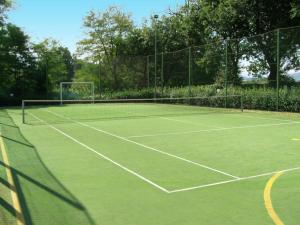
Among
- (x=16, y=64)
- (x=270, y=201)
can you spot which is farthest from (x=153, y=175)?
(x=16, y=64)

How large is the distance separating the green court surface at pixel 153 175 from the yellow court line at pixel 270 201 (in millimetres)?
65

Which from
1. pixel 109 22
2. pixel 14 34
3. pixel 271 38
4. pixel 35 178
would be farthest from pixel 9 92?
pixel 35 178

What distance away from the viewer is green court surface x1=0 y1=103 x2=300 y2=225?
18.9 ft

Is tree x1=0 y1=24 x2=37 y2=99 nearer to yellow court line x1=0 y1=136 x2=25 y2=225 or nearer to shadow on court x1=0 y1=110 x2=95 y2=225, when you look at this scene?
shadow on court x1=0 y1=110 x2=95 y2=225

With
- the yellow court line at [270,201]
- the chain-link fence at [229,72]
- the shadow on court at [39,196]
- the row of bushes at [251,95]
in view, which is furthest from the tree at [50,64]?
the yellow court line at [270,201]

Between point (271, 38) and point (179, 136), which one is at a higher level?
point (271, 38)

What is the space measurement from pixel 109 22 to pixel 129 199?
44220 mm

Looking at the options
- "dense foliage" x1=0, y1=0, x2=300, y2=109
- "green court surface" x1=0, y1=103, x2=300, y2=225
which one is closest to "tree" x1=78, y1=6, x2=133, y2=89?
"dense foliage" x1=0, y1=0, x2=300, y2=109

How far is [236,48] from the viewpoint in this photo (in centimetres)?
2667

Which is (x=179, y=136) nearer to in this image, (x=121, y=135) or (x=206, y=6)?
(x=121, y=135)

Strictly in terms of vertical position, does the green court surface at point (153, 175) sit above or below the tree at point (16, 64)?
below

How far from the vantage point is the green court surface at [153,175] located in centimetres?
576

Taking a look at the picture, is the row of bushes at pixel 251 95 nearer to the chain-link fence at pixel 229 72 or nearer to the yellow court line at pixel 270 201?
the chain-link fence at pixel 229 72

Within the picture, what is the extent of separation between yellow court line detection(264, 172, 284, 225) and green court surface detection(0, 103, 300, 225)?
0.06 m
